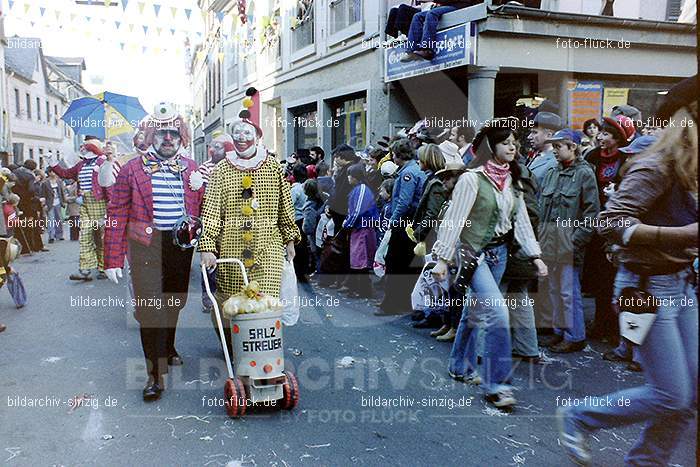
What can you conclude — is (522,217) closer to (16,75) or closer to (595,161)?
(595,161)

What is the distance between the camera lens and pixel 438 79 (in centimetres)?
1360

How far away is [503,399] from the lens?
15.2 ft

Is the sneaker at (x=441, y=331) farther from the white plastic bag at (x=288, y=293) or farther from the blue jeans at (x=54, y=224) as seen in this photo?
the blue jeans at (x=54, y=224)

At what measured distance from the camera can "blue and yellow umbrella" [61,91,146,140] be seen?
8.68m

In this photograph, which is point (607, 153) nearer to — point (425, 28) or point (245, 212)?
point (245, 212)

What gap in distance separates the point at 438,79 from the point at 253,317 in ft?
33.8

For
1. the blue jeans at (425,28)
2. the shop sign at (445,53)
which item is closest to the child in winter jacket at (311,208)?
the shop sign at (445,53)

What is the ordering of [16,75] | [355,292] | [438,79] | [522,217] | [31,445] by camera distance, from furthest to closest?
[16,75] < [438,79] < [355,292] < [522,217] < [31,445]

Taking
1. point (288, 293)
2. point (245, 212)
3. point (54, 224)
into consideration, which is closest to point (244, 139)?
point (245, 212)

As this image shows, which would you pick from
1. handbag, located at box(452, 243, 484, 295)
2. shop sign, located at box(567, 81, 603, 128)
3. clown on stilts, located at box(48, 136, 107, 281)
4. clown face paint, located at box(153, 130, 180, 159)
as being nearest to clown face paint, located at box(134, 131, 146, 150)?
clown face paint, located at box(153, 130, 180, 159)

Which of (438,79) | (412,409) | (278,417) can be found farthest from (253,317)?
(438,79)

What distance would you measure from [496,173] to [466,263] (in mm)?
719

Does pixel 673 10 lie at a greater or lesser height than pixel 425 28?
greater

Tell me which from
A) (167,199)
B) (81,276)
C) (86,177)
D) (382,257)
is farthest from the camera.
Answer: (81,276)
